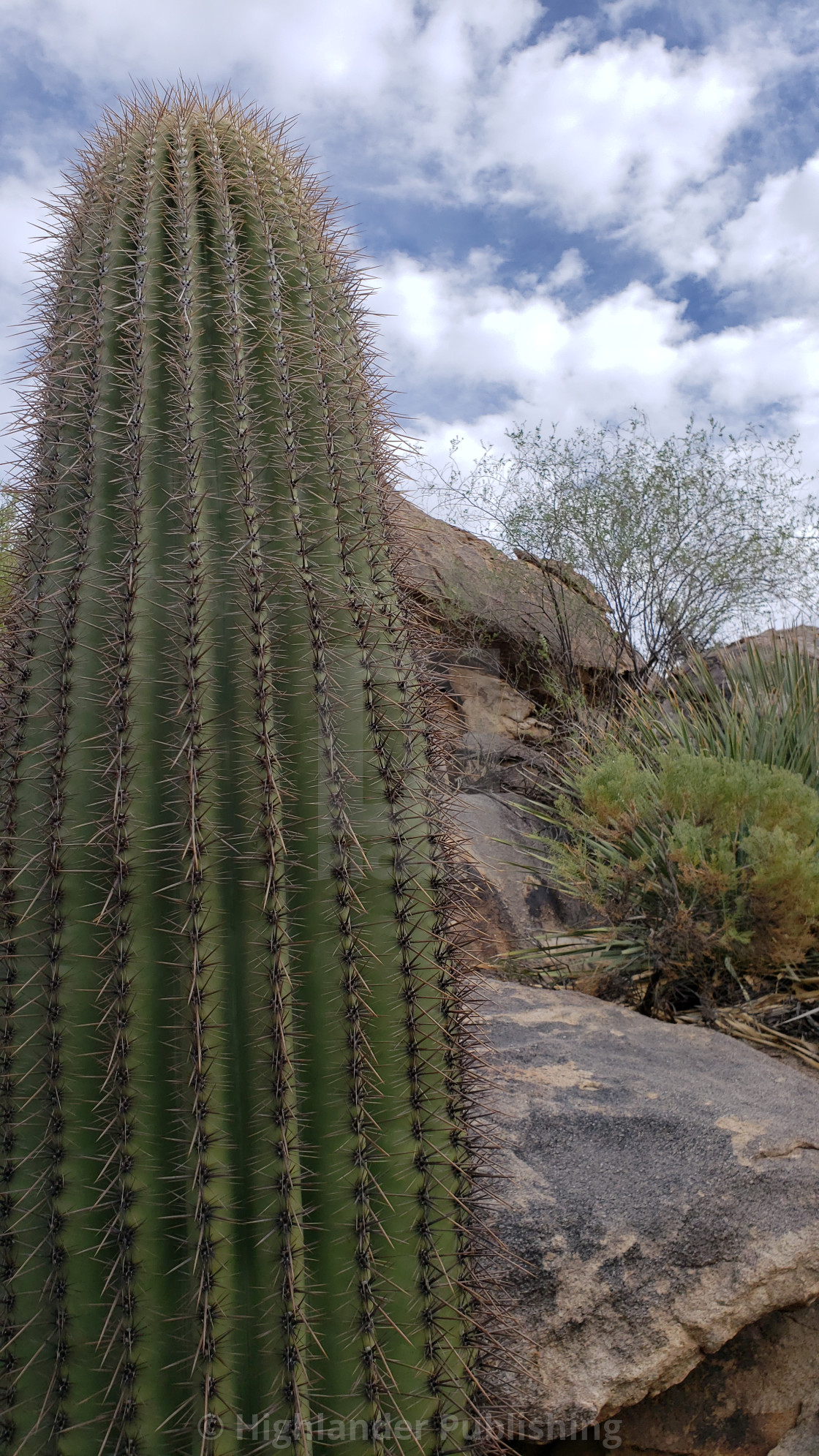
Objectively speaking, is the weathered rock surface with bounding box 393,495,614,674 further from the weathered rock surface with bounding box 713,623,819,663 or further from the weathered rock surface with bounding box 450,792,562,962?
the weathered rock surface with bounding box 450,792,562,962

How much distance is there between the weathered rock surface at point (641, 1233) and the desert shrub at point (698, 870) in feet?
5.42

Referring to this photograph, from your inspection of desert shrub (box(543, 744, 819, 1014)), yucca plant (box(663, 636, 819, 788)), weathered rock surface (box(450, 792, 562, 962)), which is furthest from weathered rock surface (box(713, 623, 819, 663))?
desert shrub (box(543, 744, 819, 1014))

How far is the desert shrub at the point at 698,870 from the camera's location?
4.67 metres

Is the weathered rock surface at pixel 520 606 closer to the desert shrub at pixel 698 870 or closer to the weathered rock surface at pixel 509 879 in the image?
the weathered rock surface at pixel 509 879

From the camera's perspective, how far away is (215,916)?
156 cm

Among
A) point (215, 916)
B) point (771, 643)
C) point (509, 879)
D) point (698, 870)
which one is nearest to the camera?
point (215, 916)

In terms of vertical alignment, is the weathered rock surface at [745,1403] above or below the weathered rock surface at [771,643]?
below

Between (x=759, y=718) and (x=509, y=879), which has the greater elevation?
(x=759, y=718)

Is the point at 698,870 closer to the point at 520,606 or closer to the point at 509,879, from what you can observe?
the point at 509,879

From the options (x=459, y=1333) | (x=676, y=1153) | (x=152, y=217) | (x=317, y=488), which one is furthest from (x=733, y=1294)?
(x=152, y=217)

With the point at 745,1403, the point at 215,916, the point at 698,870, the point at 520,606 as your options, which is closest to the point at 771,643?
the point at 520,606

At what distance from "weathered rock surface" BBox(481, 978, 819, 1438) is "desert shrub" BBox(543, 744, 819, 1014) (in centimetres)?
165

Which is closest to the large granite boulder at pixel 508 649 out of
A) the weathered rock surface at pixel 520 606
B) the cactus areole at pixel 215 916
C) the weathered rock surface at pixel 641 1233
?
the weathered rock surface at pixel 520 606

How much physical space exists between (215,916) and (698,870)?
376 cm
